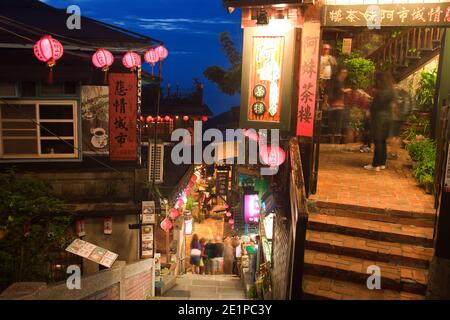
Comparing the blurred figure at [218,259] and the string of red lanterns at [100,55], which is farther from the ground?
the string of red lanterns at [100,55]

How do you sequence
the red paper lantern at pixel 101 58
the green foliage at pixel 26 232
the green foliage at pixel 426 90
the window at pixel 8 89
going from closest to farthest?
the green foliage at pixel 26 232 → the red paper lantern at pixel 101 58 → the window at pixel 8 89 → the green foliage at pixel 426 90

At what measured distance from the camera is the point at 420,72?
17062 millimetres

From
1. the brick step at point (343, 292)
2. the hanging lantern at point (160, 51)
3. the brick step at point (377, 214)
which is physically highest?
the hanging lantern at point (160, 51)

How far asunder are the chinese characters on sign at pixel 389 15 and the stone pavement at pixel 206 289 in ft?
36.6

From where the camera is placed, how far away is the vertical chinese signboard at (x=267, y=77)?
9.80m

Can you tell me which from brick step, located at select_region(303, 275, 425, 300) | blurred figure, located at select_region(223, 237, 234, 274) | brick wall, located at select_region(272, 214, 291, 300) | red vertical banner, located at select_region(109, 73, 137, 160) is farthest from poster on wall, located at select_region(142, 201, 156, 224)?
blurred figure, located at select_region(223, 237, 234, 274)

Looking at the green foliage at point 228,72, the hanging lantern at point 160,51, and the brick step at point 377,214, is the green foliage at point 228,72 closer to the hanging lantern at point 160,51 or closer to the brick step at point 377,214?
the hanging lantern at point 160,51

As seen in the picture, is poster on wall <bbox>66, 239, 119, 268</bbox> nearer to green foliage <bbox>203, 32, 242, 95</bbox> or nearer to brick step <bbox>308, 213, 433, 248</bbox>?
brick step <bbox>308, 213, 433, 248</bbox>

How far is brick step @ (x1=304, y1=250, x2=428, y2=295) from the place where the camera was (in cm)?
748

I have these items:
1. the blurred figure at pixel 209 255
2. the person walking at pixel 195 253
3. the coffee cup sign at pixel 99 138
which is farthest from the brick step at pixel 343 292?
the blurred figure at pixel 209 255

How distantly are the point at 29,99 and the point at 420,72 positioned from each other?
51.2 feet

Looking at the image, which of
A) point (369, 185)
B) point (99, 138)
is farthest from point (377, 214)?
point (99, 138)

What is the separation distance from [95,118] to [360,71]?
11595 mm
